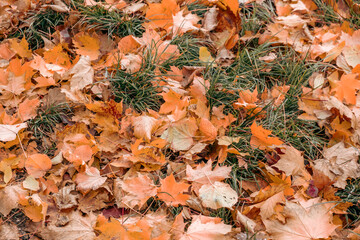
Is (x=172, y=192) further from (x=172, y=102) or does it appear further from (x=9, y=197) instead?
(x=9, y=197)

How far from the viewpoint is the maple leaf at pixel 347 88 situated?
2104 millimetres

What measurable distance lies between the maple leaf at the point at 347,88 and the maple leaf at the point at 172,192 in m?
1.25

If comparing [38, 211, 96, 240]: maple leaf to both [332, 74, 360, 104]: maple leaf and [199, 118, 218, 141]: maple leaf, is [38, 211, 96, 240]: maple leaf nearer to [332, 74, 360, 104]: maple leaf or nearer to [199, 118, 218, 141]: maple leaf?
[199, 118, 218, 141]: maple leaf

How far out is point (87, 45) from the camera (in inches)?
86.6

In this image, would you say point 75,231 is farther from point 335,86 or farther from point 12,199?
point 335,86

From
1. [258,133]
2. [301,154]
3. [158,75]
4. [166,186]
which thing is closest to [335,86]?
[301,154]

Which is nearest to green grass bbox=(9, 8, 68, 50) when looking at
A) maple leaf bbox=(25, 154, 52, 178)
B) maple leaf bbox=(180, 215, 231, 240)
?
maple leaf bbox=(25, 154, 52, 178)

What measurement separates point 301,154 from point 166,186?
82 cm

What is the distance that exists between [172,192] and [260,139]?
0.59 meters

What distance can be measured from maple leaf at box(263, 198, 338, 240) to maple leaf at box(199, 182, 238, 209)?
0.19m

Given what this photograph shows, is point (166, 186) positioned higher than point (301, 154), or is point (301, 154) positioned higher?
point (166, 186)

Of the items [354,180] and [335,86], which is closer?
[354,180]

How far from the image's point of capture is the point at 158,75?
6.64ft

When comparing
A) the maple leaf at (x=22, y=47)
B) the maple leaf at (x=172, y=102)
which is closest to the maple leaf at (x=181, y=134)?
the maple leaf at (x=172, y=102)
